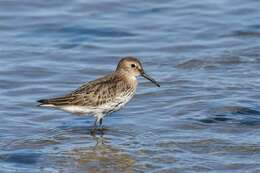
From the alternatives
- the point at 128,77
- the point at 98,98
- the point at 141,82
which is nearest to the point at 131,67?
the point at 128,77

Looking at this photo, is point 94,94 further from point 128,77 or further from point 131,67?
point 131,67

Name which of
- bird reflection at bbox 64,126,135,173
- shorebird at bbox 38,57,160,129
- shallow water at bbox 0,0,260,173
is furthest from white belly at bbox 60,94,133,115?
bird reflection at bbox 64,126,135,173

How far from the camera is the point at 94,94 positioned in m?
12.0

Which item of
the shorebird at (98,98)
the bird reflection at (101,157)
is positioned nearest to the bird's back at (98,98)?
the shorebird at (98,98)

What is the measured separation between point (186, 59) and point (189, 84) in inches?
64.3

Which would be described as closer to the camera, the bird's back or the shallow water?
the shallow water

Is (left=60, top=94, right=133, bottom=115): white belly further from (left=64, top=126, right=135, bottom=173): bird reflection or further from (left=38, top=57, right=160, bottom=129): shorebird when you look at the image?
(left=64, top=126, right=135, bottom=173): bird reflection

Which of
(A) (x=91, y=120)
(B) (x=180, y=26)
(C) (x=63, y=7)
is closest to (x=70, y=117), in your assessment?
(A) (x=91, y=120)

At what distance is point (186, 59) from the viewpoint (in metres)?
15.6

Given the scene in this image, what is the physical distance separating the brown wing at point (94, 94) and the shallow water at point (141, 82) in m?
0.44

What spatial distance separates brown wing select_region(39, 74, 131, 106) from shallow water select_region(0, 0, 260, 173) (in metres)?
0.44

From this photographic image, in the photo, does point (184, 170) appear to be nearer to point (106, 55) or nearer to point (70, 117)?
point (70, 117)

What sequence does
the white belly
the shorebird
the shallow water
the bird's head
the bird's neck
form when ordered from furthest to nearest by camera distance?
1. the bird's head
2. the bird's neck
3. the white belly
4. the shorebird
5. the shallow water

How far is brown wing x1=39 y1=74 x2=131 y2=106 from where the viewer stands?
1178 cm
